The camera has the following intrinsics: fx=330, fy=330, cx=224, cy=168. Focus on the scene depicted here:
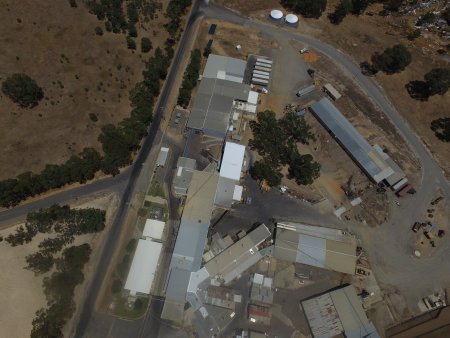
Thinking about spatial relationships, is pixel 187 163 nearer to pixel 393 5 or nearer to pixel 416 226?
pixel 416 226

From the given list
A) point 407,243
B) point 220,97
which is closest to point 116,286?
point 220,97

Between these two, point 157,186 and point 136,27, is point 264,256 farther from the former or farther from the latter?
point 136,27

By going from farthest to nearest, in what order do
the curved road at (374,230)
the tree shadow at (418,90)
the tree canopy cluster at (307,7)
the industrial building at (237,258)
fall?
the tree canopy cluster at (307,7) → the tree shadow at (418,90) → the curved road at (374,230) → the industrial building at (237,258)

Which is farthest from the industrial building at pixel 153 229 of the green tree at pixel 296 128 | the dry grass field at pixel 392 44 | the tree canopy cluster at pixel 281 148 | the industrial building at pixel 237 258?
the dry grass field at pixel 392 44

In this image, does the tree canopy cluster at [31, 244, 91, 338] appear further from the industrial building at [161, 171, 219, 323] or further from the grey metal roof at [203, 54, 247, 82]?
the grey metal roof at [203, 54, 247, 82]

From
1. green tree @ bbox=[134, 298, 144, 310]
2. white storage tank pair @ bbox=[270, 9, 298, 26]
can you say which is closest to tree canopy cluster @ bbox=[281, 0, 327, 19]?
white storage tank pair @ bbox=[270, 9, 298, 26]

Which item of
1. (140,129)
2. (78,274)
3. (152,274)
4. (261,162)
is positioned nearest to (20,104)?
(140,129)

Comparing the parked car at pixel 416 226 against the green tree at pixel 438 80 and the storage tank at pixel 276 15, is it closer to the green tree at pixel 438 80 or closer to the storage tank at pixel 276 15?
the green tree at pixel 438 80
